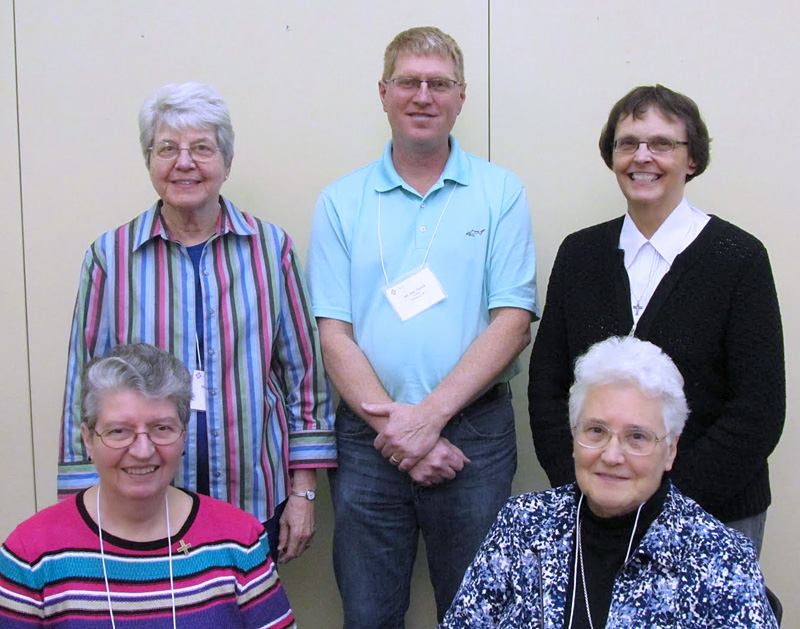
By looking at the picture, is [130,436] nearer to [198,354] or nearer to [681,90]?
[198,354]

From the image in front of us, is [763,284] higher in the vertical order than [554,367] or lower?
higher

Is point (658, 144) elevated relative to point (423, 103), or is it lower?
lower

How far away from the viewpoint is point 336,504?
2615 millimetres

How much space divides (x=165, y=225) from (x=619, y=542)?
1418mm

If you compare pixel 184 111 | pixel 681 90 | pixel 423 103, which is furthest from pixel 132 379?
pixel 681 90

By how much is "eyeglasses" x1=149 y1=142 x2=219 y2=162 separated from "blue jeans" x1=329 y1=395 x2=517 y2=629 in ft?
2.71

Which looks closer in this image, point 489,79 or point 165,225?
point 165,225

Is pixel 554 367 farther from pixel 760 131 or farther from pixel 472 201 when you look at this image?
pixel 760 131

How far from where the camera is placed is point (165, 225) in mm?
2451

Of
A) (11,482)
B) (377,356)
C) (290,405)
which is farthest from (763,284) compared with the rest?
(11,482)

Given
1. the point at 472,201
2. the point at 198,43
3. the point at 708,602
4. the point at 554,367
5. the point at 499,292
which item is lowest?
the point at 708,602

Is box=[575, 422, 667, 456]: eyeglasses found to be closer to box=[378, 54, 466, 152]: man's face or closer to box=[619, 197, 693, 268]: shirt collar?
box=[619, 197, 693, 268]: shirt collar

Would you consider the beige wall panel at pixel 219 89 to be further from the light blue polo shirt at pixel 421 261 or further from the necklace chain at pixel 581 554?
the necklace chain at pixel 581 554

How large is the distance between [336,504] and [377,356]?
46 centimetres
